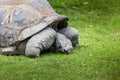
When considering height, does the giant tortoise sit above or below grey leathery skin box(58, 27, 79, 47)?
above

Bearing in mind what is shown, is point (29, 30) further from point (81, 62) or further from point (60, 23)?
point (81, 62)

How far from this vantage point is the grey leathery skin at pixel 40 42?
8.32 m

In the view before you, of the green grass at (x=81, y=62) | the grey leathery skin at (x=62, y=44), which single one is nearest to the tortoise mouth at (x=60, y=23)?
the grey leathery skin at (x=62, y=44)

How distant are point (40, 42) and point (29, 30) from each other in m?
0.31

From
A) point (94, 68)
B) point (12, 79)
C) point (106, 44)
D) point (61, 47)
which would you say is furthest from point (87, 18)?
point (12, 79)

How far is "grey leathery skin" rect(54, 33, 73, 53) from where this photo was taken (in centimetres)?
872

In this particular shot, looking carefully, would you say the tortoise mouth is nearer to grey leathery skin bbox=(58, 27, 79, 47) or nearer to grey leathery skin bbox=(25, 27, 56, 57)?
grey leathery skin bbox=(58, 27, 79, 47)

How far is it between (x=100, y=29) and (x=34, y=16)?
383 centimetres

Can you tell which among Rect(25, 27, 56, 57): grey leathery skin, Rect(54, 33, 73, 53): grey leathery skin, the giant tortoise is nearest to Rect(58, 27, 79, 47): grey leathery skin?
the giant tortoise

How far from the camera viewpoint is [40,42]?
8.43 m

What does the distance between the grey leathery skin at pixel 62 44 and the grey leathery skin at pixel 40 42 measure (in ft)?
0.38

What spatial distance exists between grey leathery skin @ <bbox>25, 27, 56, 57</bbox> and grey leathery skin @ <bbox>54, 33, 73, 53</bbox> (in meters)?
0.12

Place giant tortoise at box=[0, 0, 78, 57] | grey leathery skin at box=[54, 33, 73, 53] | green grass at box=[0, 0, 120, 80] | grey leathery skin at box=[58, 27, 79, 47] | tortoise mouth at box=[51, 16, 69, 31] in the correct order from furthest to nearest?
grey leathery skin at box=[58, 27, 79, 47] → tortoise mouth at box=[51, 16, 69, 31] → grey leathery skin at box=[54, 33, 73, 53] → giant tortoise at box=[0, 0, 78, 57] → green grass at box=[0, 0, 120, 80]

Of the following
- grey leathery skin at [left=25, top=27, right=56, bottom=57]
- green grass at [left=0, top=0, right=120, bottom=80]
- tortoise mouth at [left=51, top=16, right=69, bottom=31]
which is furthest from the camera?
tortoise mouth at [left=51, top=16, right=69, bottom=31]
